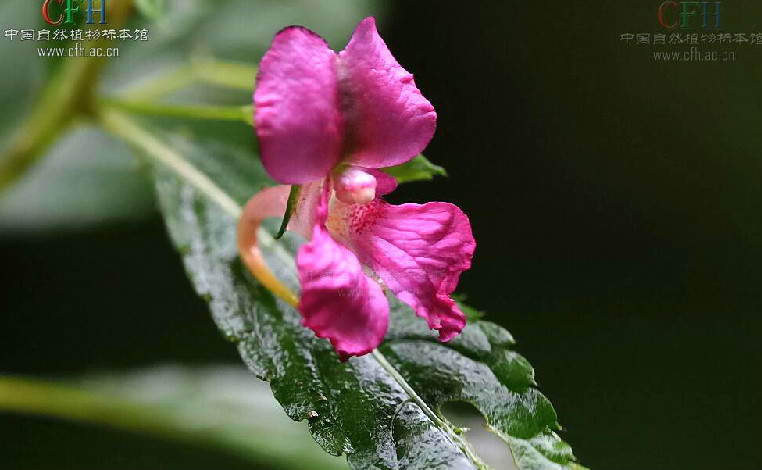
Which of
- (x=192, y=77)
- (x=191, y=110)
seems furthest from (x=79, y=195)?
(x=191, y=110)

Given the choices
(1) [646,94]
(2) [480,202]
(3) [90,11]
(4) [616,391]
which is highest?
(3) [90,11]

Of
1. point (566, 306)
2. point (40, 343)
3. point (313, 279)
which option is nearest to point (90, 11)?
point (313, 279)

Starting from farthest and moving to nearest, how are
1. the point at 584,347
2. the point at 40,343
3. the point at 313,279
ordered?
1. the point at 584,347
2. the point at 40,343
3. the point at 313,279

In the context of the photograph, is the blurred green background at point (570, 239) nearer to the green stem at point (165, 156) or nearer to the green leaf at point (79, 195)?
the green leaf at point (79, 195)

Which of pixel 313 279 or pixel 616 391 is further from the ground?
pixel 313 279

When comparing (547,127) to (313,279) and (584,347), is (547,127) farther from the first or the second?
(313,279)

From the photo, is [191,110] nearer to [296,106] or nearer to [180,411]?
[296,106]

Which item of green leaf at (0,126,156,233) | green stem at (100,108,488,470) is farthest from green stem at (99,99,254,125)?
green leaf at (0,126,156,233)
